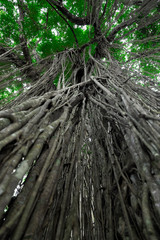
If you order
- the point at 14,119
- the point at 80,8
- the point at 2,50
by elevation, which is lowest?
the point at 14,119

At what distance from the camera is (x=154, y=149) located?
2.12ft

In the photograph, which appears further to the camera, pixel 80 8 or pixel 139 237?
pixel 80 8

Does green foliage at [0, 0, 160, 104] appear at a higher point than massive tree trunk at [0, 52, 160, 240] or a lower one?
higher

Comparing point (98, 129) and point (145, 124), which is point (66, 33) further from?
point (145, 124)

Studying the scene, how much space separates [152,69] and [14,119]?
10.7 feet

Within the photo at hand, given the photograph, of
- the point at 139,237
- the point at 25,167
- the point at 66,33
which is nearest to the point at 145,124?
the point at 139,237

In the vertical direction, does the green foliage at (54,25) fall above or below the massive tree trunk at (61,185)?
above

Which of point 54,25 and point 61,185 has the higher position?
point 54,25

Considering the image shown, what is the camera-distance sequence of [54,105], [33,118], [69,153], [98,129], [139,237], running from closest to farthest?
1. [139,237]
2. [33,118]
3. [69,153]
4. [54,105]
5. [98,129]

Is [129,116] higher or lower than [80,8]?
lower

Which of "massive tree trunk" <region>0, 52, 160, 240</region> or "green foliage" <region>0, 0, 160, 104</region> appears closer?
"massive tree trunk" <region>0, 52, 160, 240</region>

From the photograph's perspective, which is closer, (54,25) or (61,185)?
(61,185)

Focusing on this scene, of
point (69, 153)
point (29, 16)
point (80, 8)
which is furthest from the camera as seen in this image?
point (80, 8)

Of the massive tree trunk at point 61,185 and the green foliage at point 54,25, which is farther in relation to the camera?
the green foliage at point 54,25
